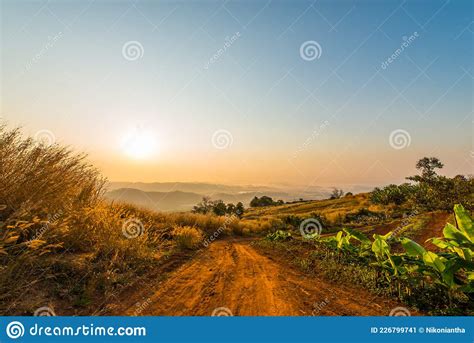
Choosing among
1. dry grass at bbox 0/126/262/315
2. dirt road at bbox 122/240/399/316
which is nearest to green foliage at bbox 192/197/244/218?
dry grass at bbox 0/126/262/315

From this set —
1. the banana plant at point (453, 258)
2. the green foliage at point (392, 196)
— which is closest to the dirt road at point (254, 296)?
the banana plant at point (453, 258)

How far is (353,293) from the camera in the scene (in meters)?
4.58

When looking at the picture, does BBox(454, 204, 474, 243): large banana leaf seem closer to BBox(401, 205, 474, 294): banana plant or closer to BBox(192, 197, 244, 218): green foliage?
BBox(401, 205, 474, 294): banana plant

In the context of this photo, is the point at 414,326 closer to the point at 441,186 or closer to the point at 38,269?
the point at 38,269

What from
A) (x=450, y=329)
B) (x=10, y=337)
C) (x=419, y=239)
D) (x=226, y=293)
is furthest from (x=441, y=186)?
(x=10, y=337)

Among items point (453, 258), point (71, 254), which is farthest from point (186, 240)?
point (453, 258)

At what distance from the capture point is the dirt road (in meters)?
3.81

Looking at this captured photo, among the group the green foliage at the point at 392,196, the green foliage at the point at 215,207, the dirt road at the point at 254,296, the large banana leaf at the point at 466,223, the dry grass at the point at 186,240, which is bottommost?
the dirt road at the point at 254,296

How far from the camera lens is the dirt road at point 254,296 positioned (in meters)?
3.81

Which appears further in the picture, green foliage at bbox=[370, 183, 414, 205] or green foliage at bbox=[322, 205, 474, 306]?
green foliage at bbox=[370, 183, 414, 205]

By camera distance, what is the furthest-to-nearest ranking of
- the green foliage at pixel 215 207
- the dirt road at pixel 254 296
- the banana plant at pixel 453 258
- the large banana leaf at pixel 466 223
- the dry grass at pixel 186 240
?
the green foliage at pixel 215 207 → the dry grass at pixel 186 240 → the large banana leaf at pixel 466 223 → the dirt road at pixel 254 296 → the banana plant at pixel 453 258

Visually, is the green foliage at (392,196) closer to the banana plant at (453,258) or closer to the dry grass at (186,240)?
the dry grass at (186,240)

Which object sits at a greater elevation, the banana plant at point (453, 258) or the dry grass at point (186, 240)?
the dry grass at point (186, 240)

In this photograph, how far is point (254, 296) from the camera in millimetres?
4320
